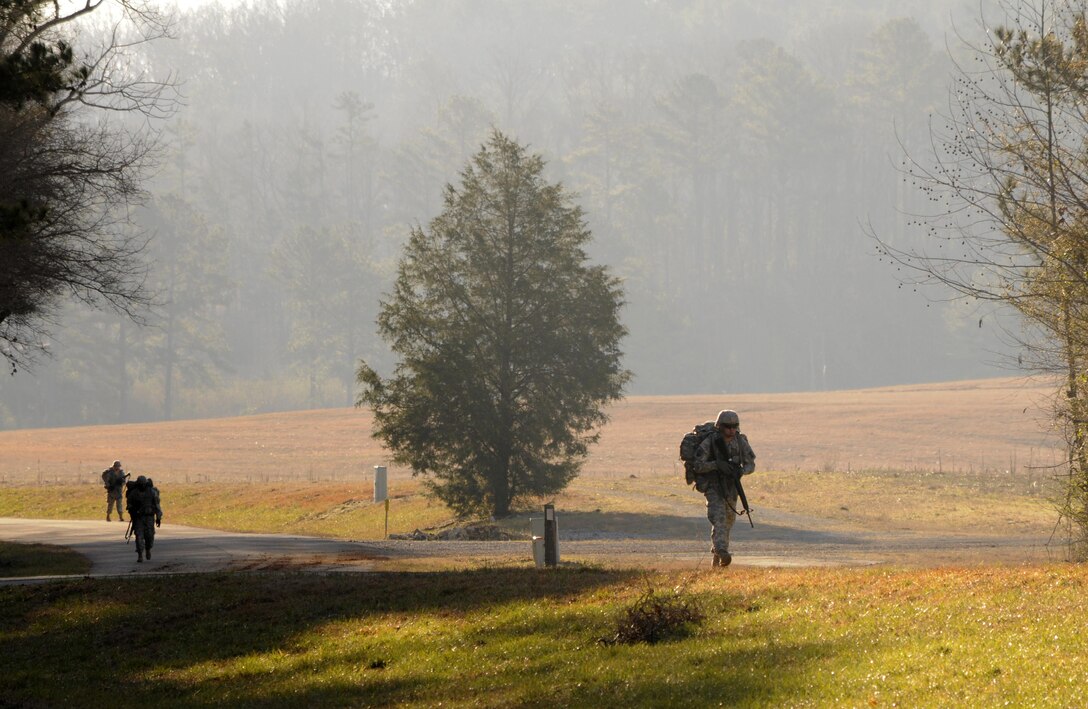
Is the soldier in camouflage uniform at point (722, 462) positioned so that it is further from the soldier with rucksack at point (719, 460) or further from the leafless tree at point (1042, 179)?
the leafless tree at point (1042, 179)

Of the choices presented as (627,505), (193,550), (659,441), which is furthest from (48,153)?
(659,441)

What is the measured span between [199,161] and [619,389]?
4636 inches

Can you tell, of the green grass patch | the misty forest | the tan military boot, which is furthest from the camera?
the misty forest

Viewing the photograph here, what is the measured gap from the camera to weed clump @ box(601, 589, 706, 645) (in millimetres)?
12211

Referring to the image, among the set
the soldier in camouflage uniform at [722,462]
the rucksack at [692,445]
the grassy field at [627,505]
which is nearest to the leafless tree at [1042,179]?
the soldier in camouflage uniform at [722,462]

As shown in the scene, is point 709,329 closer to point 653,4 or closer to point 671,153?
point 671,153

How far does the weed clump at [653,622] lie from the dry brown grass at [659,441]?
40938 mm

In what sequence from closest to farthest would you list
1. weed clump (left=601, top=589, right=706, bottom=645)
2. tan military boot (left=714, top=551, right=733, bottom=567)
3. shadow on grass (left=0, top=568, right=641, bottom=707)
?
weed clump (left=601, top=589, right=706, bottom=645) → shadow on grass (left=0, top=568, right=641, bottom=707) → tan military boot (left=714, top=551, right=733, bottom=567)

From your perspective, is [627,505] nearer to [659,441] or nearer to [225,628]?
[225,628]

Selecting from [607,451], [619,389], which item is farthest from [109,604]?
[607,451]

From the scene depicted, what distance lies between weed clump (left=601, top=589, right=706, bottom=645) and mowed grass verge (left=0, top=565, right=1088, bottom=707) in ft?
0.68

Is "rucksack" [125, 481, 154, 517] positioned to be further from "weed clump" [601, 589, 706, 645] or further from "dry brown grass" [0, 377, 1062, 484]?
"dry brown grass" [0, 377, 1062, 484]

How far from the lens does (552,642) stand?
41.4ft

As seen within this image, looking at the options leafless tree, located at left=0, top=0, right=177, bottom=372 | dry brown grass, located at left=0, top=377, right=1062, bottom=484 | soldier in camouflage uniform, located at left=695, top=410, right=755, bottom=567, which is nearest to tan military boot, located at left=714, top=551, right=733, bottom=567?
soldier in camouflage uniform, located at left=695, top=410, right=755, bottom=567
